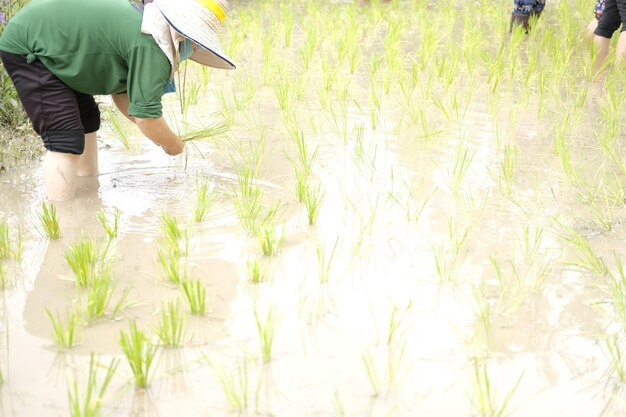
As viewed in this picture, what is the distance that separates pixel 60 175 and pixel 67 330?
89cm

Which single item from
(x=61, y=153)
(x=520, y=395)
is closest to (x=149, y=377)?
(x=520, y=395)

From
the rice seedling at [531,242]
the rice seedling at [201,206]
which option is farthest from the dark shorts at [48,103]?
the rice seedling at [531,242]

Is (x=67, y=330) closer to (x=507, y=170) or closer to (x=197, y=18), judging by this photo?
(x=197, y=18)

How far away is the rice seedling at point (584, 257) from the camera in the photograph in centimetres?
225

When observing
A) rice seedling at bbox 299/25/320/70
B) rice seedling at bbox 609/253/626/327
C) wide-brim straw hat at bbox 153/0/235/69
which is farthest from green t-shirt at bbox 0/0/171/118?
rice seedling at bbox 299/25/320/70

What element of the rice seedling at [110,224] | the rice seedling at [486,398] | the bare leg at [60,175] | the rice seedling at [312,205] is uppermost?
the bare leg at [60,175]

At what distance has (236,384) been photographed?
1.73 meters

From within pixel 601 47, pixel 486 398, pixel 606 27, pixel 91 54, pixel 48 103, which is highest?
pixel 606 27

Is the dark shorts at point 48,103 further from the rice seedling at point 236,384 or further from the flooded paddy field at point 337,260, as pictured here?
the rice seedling at point 236,384

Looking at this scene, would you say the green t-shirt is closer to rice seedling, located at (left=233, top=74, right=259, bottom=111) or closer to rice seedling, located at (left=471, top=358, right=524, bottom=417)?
rice seedling, located at (left=233, top=74, right=259, bottom=111)

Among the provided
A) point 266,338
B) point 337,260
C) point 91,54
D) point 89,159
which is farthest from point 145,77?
point 266,338

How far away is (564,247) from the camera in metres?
2.41

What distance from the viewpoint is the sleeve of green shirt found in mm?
2506

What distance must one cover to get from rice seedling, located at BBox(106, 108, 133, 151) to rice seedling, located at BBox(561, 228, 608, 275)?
1.77m
